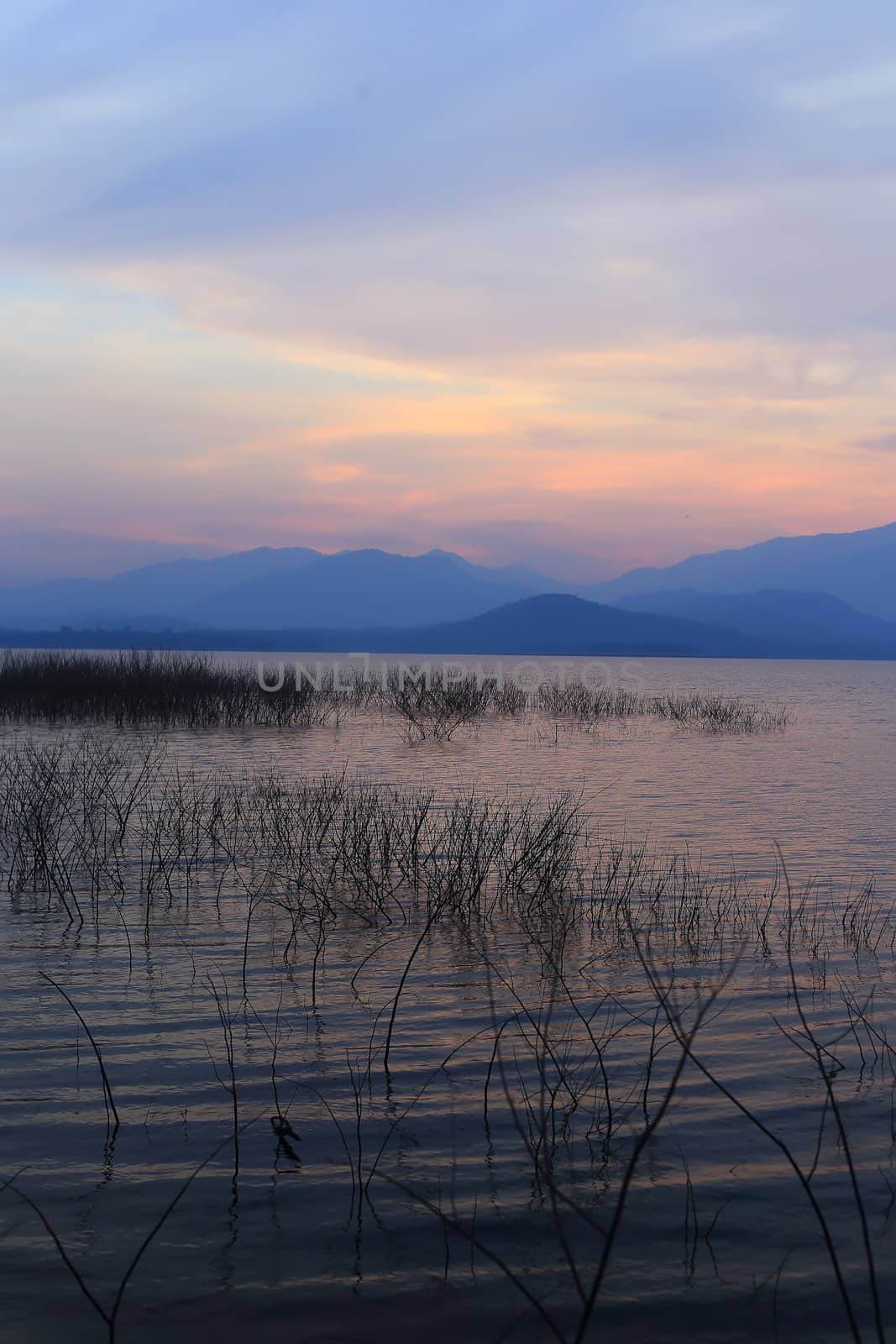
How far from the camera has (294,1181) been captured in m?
4.04

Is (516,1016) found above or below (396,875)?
above

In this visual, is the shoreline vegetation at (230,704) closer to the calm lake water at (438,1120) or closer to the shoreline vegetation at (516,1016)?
the shoreline vegetation at (516,1016)

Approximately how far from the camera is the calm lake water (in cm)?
335

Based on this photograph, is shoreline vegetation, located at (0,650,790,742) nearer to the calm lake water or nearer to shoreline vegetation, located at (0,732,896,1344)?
shoreline vegetation, located at (0,732,896,1344)

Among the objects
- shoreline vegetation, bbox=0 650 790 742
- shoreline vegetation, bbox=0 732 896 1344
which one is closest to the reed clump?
shoreline vegetation, bbox=0 732 896 1344

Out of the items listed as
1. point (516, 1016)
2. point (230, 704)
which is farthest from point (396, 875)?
point (230, 704)

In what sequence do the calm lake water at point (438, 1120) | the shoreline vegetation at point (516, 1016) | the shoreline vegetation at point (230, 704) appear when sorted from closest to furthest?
the calm lake water at point (438, 1120) → the shoreline vegetation at point (516, 1016) → the shoreline vegetation at point (230, 704)

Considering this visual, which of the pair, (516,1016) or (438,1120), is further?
(516,1016)

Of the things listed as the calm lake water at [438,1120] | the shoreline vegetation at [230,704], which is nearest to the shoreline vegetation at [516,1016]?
the calm lake water at [438,1120]

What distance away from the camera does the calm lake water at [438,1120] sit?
11.0 ft

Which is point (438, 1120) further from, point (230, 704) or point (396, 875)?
point (230, 704)

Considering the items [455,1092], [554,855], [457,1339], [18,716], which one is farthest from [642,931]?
[18,716]

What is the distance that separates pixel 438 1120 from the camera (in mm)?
4590

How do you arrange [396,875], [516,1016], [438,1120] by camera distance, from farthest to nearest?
1. [396,875]
2. [516,1016]
3. [438,1120]
